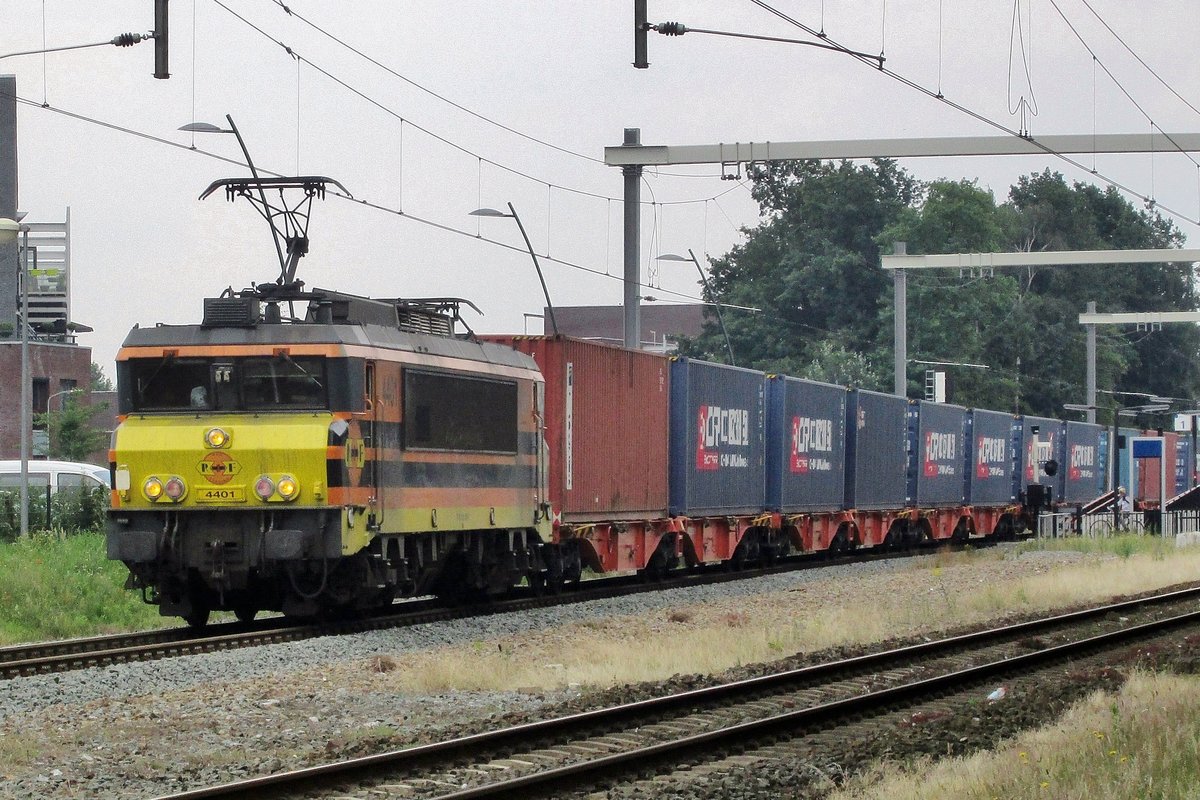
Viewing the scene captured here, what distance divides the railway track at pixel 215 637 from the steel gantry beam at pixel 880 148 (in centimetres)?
646

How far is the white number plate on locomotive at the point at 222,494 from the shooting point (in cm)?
1633

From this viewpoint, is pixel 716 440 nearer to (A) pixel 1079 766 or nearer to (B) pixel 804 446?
(B) pixel 804 446

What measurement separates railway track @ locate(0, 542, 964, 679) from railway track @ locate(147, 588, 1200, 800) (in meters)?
5.37

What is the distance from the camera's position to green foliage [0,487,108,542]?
101ft

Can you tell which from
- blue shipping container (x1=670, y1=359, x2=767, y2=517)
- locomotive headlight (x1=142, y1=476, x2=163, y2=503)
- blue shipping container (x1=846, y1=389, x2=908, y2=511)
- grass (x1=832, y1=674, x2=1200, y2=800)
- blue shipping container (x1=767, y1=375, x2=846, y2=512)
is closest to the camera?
grass (x1=832, y1=674, x2=1200, y2=800)

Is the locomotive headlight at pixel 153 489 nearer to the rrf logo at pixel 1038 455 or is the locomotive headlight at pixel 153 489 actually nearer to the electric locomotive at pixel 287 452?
the electric locomotive at pixel 287 452

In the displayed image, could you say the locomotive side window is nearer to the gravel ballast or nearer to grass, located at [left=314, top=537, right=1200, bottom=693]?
the gravel ballast

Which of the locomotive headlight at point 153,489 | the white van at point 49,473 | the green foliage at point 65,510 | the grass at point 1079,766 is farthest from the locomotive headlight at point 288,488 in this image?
the white van at point 49,473

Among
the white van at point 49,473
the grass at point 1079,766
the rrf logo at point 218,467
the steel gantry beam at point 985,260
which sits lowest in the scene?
the grass at point 1079,766

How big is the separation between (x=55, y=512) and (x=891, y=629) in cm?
1865

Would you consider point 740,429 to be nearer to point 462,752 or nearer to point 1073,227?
point 462,752

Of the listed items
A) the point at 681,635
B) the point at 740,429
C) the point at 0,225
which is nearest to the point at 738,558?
the point at 740,429

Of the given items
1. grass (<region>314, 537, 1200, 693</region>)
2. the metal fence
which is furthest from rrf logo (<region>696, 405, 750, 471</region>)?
the metal fence

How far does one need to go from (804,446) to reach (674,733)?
19.5m
